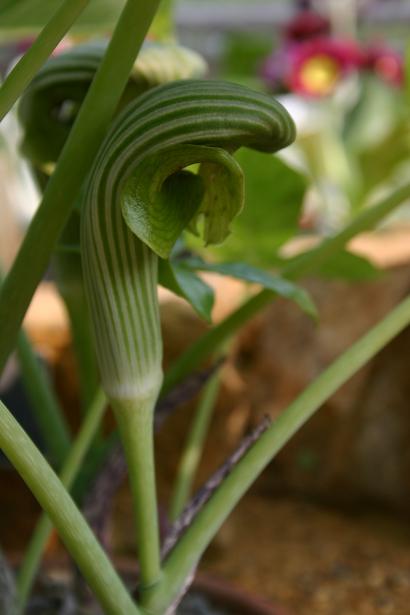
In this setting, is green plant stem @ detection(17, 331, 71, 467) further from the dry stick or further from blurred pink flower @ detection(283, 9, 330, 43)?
blurred pink flower @ detection(283, 9, 330, 43)

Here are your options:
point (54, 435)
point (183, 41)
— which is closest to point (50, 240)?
point (54, 435)

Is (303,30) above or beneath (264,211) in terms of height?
beneath

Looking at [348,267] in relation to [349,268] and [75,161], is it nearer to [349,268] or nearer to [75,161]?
[349,268]

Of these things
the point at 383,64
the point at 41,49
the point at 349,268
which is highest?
the point at 41,49

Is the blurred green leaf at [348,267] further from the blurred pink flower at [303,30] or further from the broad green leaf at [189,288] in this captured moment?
the blurred pink flower at [303,30]

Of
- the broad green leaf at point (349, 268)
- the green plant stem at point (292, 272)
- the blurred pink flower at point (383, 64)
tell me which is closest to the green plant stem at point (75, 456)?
the green plant stem at point (292, 272)

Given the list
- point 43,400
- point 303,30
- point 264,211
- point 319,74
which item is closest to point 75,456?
point 43,400

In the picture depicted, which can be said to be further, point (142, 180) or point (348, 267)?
point (348, 267)
